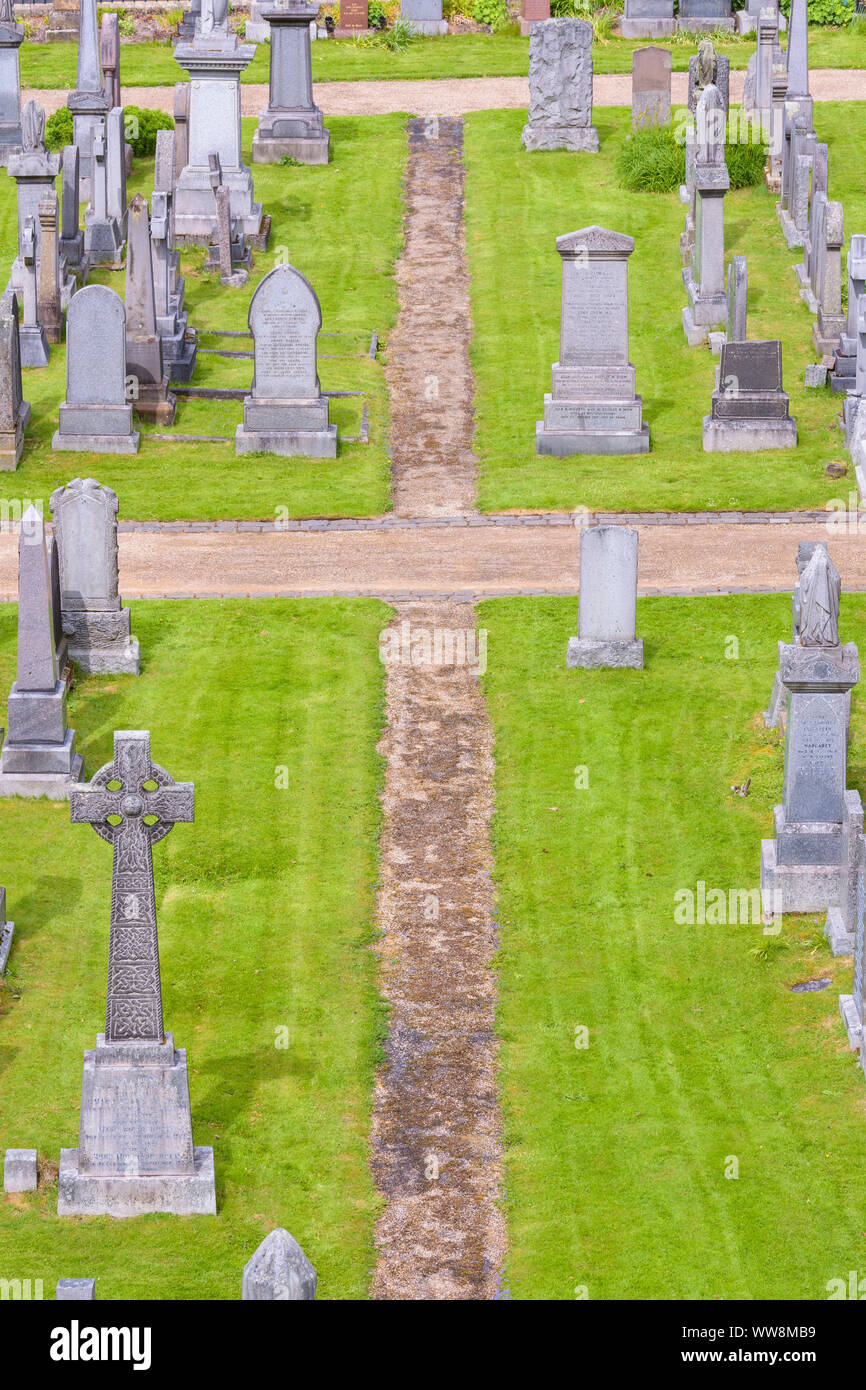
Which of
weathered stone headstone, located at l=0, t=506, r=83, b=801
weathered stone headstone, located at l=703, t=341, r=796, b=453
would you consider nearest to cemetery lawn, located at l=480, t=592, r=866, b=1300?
weathered stone headstone, located at l=0, t=506, r=83, b=801

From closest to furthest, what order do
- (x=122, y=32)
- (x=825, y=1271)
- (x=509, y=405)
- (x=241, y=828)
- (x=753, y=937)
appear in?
(x=825, y=1271)
(x=753, y=937)
(x=241, y=828)
(x=509, y=405)
(x=122, y=32)

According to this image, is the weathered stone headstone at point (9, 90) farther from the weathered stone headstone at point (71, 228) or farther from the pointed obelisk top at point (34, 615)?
the pointed obelisk top at point (34, 615)

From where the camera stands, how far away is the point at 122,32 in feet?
165

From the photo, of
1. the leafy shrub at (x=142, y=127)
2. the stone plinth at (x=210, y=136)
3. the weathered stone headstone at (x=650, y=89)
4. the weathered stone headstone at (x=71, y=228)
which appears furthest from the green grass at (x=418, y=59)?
the weathered stone headstone at (x=71, y=228)

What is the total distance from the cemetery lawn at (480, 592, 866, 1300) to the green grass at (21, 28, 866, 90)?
24.9 m

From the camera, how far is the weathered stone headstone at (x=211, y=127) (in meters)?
37.6

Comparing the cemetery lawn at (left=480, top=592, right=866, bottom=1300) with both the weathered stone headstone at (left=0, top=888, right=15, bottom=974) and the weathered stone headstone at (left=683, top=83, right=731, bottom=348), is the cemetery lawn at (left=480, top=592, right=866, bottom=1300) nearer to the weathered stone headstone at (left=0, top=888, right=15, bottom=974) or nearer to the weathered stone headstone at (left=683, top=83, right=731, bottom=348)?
the weathered stone headstone at (left=0, top=888, right=15, bottom=974)

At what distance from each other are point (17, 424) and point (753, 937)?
45.4 ft

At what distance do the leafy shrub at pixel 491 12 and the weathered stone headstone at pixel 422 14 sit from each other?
789mm

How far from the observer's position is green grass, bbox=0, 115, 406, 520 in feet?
95.0

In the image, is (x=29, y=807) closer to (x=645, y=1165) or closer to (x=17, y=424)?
(x=645, y=1165)

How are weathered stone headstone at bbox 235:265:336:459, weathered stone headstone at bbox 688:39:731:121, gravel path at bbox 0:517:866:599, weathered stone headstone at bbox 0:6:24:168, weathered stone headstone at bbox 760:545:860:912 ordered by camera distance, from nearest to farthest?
weathered stone headstone at bbox 760:545:860:912 → gravel path at bbox 0:517:866:599 → weathered stone headstone at bbox 235:265:336:459 → weathered stone headstone at bbox 688:39:731:121 → weathered stone headstone at bbox 0:6:24:168

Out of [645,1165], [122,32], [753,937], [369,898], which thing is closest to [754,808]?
[753,937]

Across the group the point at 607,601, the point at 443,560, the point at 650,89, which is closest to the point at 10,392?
the point at 443,560
